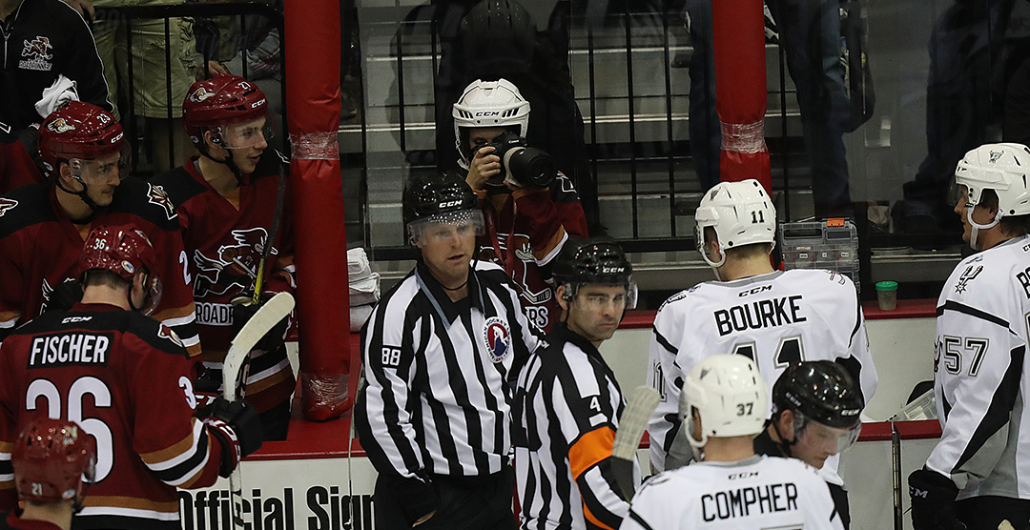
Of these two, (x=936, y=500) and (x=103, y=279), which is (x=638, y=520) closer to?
(x=103, y=279)

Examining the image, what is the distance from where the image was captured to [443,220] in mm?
3379

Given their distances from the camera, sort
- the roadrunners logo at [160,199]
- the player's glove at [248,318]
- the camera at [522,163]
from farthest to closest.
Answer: the player's glove at [248,318], the camera at [522,163], the roadrunners logo at [160,199]

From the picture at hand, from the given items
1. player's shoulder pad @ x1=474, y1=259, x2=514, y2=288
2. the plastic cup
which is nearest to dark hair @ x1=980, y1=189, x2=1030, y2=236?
player's shoulder pad @ x1=474, y1=259, x2=514, y2=288

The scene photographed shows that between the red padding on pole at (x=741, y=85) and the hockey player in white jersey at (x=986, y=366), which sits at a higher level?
the red padding on pole at (x=741, y=85)

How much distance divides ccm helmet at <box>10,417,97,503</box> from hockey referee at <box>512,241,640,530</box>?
1004 mm

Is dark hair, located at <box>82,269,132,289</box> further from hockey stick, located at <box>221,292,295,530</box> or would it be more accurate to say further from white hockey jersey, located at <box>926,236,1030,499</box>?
white hockey jersey, located at <box>926,236,1030,499</box>

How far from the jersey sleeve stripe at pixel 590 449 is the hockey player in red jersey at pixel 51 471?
1.05 m

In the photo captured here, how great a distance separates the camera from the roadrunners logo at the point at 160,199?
404 cm

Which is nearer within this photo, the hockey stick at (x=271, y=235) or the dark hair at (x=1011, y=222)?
the dark hair at (x=1011, y=222)

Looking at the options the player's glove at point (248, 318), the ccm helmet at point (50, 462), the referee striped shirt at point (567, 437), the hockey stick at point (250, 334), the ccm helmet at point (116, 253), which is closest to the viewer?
the ccm helmet at point (50, 462)

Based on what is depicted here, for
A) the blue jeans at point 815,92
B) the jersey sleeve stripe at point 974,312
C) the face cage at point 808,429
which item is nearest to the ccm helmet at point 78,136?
the face cage at point 808,429

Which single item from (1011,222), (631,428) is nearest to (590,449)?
(631,428)

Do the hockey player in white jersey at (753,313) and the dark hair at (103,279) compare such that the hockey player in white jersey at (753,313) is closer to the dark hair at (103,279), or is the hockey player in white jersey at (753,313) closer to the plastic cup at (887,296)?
the dark hair at (103,279)

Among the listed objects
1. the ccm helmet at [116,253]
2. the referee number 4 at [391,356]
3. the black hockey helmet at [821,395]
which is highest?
the ccm helmet at [116,253]
